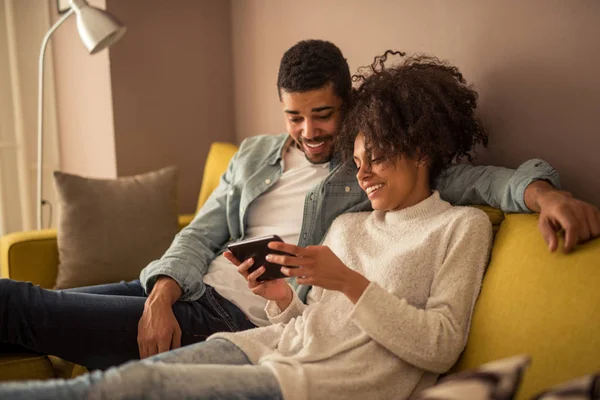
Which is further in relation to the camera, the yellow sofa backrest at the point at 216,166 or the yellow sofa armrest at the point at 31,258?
the yellow sofa backrest at the point at 216,166

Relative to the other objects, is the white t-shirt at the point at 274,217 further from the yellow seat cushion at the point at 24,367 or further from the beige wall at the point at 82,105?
the beige wall at the point at 82,105

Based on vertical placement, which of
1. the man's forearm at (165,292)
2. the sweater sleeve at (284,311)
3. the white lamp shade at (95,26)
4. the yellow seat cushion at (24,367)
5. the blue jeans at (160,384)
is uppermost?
the white lamp shade at (95,26)

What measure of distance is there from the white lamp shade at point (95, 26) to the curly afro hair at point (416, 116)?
114 cm

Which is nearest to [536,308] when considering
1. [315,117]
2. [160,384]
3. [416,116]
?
[416,116]

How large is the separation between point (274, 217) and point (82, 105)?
5.39ft

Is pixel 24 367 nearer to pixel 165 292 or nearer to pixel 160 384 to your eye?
pixel 165 292

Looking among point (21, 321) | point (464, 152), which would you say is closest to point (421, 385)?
point (464, 152)

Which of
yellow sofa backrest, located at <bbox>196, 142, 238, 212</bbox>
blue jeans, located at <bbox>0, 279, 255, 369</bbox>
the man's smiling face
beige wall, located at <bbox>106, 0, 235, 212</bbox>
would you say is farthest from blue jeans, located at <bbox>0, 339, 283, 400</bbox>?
beige wall, located at <bbox>106, 0, 235, 212</bbox>

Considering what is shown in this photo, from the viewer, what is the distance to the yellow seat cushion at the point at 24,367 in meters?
1.54

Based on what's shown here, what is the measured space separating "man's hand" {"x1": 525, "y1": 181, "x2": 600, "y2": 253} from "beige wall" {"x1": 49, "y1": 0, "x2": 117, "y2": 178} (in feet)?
6.78

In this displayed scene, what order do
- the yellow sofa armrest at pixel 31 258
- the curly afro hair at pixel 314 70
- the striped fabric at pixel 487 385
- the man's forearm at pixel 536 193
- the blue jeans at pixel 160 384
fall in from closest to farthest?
the striped fabric at pixel 487 385
the blue jeans at pixel 160 384
the man's forearm at pixel 536 193
the curly afro hair at pixel 314 70
the yellow sofa armrest at pixel 31 258

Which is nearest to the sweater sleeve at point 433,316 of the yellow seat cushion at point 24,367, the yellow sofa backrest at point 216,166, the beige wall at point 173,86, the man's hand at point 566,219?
the man's hand at point 566,219

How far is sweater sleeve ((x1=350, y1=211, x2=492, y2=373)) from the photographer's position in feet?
3.90

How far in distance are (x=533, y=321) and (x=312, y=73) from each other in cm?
90
